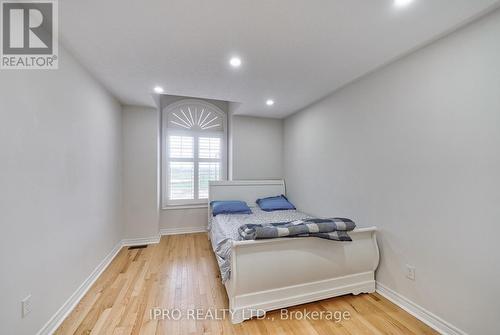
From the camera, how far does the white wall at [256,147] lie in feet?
13.7

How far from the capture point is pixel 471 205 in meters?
1.48

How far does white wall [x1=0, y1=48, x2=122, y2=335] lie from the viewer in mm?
1243

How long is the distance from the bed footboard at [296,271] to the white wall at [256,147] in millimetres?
2434

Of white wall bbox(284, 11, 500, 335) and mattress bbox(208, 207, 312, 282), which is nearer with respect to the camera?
white wall bbox(284, 11, 500, 335)

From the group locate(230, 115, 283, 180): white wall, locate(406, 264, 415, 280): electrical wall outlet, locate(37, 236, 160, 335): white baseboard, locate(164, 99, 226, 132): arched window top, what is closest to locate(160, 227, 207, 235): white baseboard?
locate(37, 236, 160, 335): white baseboard

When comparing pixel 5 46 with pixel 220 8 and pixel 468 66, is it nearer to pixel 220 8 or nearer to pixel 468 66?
pixel 220 8

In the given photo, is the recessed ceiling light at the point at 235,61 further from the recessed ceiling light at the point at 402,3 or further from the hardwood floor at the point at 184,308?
the hardwood floor at the point at 184,308

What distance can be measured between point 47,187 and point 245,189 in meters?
2.94

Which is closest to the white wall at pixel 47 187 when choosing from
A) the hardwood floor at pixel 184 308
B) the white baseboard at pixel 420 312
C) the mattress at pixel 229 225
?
the hardwood floor at pixel 184 308

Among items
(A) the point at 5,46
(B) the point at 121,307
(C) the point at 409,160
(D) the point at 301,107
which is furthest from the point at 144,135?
(C) the point at 409,160

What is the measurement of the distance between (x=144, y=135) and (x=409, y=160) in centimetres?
384

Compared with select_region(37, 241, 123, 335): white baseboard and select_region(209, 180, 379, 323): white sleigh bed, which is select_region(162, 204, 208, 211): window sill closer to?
select_region(37, 241, 123, 335): white baseboard

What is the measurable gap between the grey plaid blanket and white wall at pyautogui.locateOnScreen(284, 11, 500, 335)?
20.5 inches

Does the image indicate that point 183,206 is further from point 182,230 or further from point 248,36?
Answer: point 248,36
